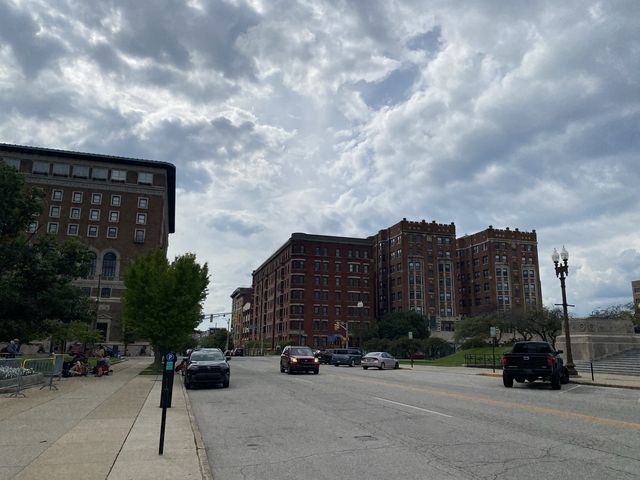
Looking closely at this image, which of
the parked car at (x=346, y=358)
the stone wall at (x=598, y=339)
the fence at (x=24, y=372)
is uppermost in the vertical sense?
the stone wall at (x=598, y=339)

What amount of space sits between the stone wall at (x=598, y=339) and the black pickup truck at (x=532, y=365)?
1280 centimetres

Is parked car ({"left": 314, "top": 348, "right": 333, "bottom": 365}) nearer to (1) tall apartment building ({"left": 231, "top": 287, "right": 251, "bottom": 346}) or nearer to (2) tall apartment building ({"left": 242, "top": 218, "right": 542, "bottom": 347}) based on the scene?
(2) tall apartment building ({"left": 242, "top": 218, "right": 542, "bottom": 347})

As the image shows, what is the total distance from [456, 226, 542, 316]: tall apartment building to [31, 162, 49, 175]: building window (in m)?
93.4

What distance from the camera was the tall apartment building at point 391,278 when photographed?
9969 cm

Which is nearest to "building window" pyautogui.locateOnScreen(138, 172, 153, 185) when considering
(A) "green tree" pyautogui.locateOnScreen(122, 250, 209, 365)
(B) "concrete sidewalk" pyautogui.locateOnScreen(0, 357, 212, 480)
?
(A) "green tree" pyautogui.locateOnScreen(122, 250, 209, 365)

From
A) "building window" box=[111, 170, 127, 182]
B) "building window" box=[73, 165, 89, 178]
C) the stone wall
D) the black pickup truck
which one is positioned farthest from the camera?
"building window" box=[111, 170, 127, 182]

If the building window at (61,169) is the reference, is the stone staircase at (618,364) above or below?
below

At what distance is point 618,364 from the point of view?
2950cm

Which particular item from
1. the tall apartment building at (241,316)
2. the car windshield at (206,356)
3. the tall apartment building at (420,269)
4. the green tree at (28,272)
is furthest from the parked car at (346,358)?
the tall apartment building at (241,316)

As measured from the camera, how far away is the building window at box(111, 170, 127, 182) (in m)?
83.4

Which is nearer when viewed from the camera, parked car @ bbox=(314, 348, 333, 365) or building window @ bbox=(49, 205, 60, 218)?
parked car @ bbox=(314, 348, 333, 365)

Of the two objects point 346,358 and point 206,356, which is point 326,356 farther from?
point 206,356

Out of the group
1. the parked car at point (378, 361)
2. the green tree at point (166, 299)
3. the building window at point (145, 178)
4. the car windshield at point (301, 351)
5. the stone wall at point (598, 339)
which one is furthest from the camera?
the building window at point (145, 178)

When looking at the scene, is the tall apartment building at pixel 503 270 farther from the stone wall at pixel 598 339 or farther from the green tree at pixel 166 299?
the green tree at pixel 166 299
